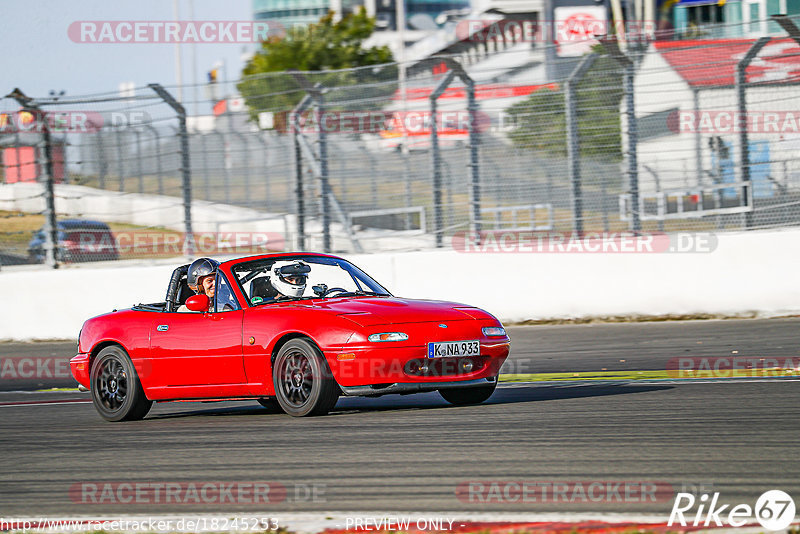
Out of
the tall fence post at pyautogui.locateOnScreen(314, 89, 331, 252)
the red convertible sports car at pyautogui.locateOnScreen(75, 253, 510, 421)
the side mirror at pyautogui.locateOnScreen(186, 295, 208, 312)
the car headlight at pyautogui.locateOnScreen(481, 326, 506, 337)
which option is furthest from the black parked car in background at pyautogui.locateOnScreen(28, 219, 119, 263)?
the car headlight at pyautogui.locateOnScreen(481, 326, 506, 337)

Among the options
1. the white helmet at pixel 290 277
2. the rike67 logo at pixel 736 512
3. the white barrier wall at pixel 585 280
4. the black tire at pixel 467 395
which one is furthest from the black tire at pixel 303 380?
the white barrier wall at pixel 585 280

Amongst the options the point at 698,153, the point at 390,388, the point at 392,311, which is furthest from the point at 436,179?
the point at 390,388

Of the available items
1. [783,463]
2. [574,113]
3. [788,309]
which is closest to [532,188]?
[574,113]

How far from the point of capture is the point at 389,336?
8.05 m

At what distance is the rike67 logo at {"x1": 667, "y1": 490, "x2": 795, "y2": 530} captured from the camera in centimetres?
450

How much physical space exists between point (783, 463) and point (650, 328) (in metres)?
8.51

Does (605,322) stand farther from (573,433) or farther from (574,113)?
(573,433)

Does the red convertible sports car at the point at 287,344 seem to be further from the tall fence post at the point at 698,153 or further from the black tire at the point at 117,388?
the tall fence post at the point at 698,153

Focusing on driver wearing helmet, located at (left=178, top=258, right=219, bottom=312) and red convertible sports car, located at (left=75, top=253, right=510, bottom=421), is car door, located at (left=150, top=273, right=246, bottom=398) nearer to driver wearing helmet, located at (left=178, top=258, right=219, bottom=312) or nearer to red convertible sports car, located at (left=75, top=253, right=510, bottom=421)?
red convertible sports car, located at (left=75, top=253, right=510, bottom=421)

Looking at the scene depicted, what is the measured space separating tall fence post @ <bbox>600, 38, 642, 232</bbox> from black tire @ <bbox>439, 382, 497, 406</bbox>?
21.0 ft

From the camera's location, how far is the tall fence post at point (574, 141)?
1503 cm

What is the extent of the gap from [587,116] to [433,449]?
933 cm

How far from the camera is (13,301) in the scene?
1777cm

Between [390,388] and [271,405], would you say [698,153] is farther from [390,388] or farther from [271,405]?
[390,388]
